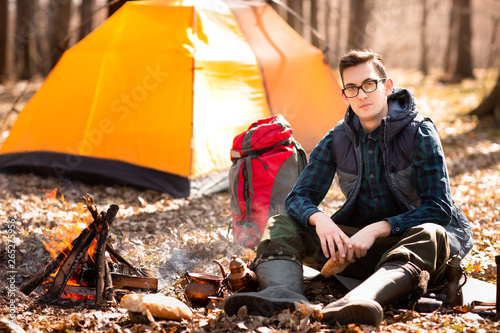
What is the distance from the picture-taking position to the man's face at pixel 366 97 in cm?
331

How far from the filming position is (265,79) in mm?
6551

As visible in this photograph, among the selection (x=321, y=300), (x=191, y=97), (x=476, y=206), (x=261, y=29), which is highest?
(x=261, y=29)

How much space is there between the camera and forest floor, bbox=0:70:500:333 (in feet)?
9.26

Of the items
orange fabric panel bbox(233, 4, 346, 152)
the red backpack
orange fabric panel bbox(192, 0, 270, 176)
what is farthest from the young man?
orange fabric panel bbox(233, 4, 346, 152)

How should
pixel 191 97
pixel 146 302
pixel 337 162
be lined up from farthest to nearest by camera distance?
pixel 191 97, pixel 337 162, pixel 146 302

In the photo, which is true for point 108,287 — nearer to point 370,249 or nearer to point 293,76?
point 370,249

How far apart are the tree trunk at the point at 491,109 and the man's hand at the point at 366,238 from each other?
692 cm

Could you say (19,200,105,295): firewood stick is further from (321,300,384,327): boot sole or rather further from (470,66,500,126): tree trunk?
(470,66,500,126): tree trunk

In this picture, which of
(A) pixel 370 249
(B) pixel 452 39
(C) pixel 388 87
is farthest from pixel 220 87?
(B) pixel 452 39

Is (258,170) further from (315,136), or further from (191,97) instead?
(315,136)

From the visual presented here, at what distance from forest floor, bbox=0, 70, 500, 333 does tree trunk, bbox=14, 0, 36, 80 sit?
10.5 metres

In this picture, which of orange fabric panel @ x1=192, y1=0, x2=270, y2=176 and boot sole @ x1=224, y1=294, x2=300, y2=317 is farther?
orange fabric panel @ x1=192, y1=0, x2=270, y2=176

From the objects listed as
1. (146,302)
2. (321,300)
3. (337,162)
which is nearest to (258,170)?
(337,162)

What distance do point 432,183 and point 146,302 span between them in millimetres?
1701
